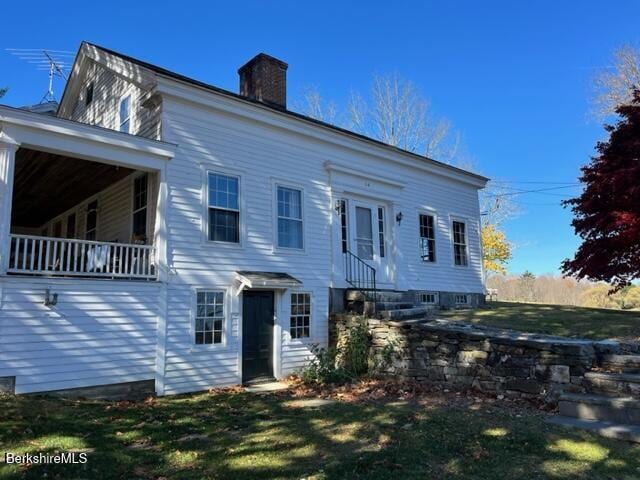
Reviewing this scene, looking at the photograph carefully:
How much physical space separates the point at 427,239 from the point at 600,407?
27.9 ft

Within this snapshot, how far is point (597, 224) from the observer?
945 centimetres

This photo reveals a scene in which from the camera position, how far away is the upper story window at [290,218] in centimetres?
1080

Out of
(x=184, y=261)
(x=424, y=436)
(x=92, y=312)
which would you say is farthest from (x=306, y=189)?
(x=424, y=436)

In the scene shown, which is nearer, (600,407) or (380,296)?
(600,407)

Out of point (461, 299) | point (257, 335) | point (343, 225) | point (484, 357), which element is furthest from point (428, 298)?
point (257, 335)

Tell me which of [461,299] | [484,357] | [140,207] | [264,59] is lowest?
[484,357]

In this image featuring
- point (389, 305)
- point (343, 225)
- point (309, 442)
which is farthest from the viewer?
point (343, 225)

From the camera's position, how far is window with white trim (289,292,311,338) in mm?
10617

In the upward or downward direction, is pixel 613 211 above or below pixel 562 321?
above

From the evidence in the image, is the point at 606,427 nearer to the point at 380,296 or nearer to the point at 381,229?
the point at 380,296

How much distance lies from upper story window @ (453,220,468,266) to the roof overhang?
9.60 metres

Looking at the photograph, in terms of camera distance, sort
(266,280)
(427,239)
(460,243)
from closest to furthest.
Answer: (266,280)
(427,239)
(460,243)

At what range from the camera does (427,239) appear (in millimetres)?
14258

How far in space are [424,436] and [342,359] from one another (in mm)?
5075
